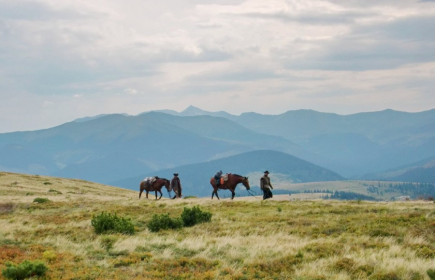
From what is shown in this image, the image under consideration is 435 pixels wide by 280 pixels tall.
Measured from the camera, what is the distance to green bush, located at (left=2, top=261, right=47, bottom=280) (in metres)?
12.4

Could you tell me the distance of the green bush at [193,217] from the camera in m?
22.5

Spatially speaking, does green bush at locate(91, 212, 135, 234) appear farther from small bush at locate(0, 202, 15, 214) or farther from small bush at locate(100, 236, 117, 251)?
small bush at locate(0, 202, 15, 214)

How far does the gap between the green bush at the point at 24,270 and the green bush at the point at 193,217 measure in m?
10.2

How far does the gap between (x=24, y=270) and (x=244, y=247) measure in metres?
7.40

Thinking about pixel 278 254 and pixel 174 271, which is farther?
pixel 278 254

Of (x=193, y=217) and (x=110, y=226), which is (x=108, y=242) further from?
(x=193, y=217)

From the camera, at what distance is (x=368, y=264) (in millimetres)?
13125

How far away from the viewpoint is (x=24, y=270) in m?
12.5

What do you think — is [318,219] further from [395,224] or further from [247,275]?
[247,275]

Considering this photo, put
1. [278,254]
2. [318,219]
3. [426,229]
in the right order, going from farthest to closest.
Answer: [318,219], [426,229], [278,254]

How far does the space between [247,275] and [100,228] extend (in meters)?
10.2

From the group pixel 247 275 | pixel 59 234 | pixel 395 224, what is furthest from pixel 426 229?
pixel 59 234

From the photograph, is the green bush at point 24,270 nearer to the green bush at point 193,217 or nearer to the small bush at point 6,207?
the green bush at point 193,217

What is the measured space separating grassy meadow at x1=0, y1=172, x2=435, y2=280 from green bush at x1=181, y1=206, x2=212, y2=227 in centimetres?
80
